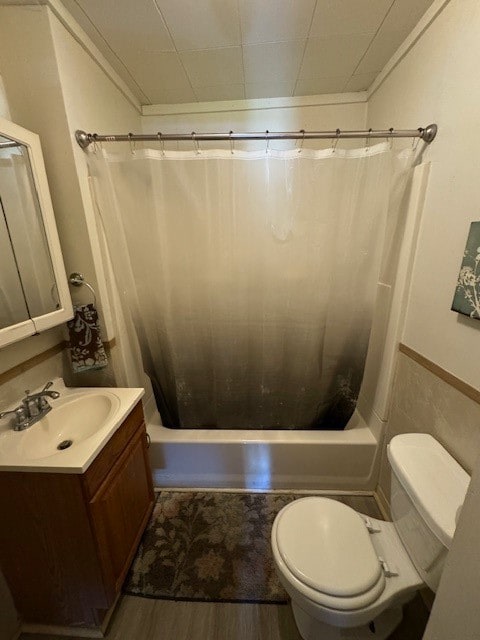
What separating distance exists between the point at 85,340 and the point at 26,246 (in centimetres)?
48

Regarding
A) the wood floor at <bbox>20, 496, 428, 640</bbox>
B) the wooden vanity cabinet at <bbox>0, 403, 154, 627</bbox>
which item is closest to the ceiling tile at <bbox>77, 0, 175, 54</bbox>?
the wooden vanity cabinet at <bbox>0, 403, 154, 627</bbox>

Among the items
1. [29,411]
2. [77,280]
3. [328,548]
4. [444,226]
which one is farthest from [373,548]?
[77,280]

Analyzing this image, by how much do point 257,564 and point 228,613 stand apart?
0.71 feet

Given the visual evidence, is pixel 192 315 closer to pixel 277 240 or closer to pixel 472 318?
pixel 277 240

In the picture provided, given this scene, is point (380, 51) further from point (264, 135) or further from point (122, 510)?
point (122, 510)

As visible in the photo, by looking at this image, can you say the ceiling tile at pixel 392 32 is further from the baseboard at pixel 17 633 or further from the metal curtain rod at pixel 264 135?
the baseboard at pixel 17 633

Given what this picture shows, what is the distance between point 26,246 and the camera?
111 centimetres

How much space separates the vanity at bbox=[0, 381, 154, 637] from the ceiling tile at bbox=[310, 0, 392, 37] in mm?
1873

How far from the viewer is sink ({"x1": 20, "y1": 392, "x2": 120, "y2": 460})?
1.03 m

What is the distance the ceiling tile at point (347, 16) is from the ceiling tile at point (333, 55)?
5 cm

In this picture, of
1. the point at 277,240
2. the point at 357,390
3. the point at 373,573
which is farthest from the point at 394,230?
the point at 373,573

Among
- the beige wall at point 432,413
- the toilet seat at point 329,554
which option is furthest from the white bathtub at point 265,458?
the toilet seat at point 329,554

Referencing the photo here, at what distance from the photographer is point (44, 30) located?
41.3 inches

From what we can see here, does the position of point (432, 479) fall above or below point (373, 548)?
above
